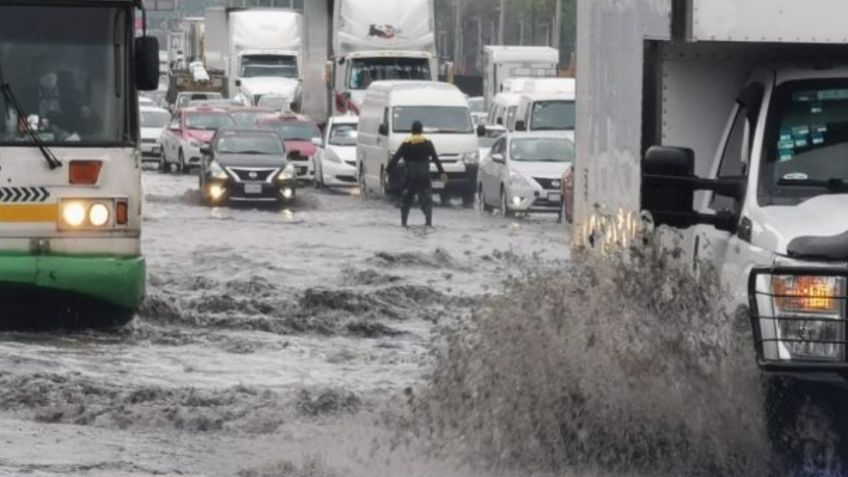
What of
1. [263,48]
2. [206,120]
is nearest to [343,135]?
[206,120]

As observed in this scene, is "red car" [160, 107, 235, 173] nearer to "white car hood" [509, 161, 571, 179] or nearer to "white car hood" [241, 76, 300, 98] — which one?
"white car hood" [241, 76, 300, 98]

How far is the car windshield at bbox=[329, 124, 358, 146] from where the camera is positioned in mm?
46656

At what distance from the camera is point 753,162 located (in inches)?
390

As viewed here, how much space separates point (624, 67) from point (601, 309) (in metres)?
3.10

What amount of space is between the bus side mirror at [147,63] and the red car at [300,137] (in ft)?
101

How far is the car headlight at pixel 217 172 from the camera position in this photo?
1554 inches

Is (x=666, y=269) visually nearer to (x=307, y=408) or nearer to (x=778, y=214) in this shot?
(x=778, y=214)

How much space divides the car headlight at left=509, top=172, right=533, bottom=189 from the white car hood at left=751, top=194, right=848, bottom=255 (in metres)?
26.5

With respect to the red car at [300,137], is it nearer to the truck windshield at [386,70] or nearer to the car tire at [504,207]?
the truck windshield at [386,70]

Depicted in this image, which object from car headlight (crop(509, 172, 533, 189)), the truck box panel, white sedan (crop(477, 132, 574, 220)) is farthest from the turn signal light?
car headlight (crop(509, 172, 533, 189))

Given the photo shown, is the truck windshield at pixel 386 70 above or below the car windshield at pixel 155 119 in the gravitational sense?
above

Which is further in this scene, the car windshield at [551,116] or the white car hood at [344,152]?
the white car hood at [344,152]

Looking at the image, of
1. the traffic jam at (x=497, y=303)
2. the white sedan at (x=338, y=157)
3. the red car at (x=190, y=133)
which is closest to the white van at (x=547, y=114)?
the white sedan at (x=338, y=157)

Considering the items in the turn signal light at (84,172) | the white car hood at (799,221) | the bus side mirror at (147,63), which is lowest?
the turn signal light at (84,172)
